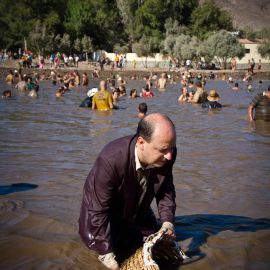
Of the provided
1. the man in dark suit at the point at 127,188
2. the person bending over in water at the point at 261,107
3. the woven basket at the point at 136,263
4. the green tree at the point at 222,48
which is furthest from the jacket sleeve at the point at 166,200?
the green tree at the point at 222,48

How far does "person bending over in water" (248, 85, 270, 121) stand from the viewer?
494 inches

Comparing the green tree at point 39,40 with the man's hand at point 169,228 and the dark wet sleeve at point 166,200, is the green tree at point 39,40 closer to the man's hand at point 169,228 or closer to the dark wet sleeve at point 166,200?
the dark wet sleeve at point 166,200

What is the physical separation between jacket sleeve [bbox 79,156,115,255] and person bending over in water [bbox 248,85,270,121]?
9716 millimetres

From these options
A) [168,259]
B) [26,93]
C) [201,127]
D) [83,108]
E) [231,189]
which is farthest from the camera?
[26,93]

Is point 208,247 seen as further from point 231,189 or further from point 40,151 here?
point 40,151

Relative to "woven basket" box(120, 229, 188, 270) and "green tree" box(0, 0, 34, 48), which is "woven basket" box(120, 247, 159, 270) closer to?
"woven basket" box(120, 229, 188, 270)

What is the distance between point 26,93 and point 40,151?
46.9 ft

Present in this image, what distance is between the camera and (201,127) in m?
12.3

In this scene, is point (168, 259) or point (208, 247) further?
point (208, 247)

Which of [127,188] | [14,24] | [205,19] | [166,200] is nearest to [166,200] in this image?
[166,200]

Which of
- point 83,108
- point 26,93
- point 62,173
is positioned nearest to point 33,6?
point 26,93

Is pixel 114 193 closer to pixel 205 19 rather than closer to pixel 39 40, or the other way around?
pixel 39 40

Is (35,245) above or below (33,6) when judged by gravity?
below

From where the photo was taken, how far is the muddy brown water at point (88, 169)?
409cm
